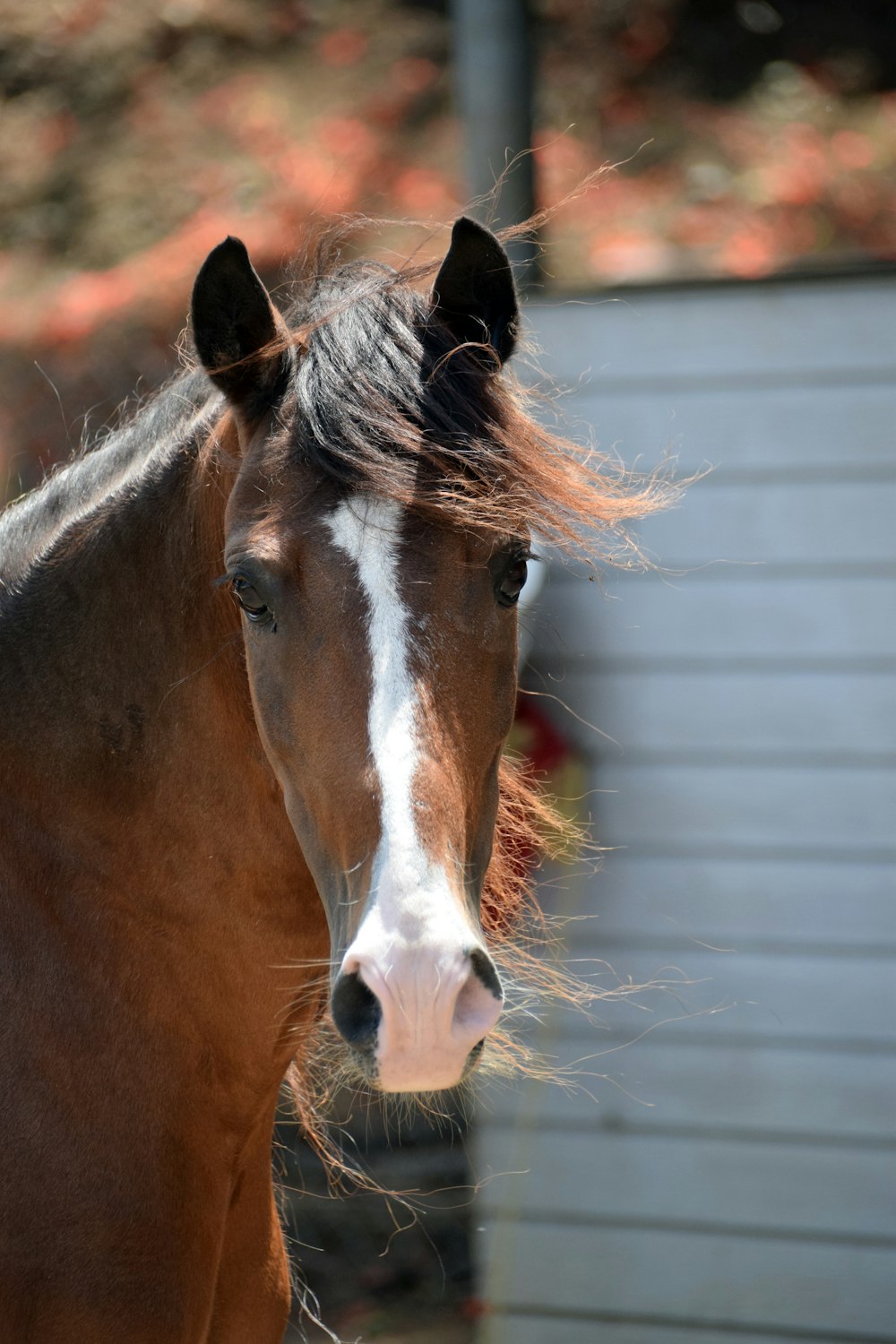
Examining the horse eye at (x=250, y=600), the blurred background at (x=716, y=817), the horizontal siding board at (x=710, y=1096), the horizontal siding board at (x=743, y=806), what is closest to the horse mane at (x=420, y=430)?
the horse eye at (x=250, y=600)

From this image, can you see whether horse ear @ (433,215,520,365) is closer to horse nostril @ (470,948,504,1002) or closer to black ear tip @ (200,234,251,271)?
black ear tip @ (200,234,251,271)

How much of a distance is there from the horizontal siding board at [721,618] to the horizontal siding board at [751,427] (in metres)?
0.30

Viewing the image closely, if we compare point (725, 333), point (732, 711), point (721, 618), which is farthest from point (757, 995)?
point (725, 333)

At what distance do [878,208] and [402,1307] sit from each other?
591cm

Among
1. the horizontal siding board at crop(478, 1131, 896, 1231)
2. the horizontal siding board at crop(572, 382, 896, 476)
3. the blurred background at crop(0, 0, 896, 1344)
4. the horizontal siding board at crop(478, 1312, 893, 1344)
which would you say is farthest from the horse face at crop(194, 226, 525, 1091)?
the horizontal siding board at crop(478, 1312, 893, 1344)

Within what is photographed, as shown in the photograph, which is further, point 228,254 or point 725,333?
point 725,333

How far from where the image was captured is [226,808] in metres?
1.82

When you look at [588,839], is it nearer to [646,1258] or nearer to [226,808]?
[646,1258]

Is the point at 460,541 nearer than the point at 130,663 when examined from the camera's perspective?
Yes

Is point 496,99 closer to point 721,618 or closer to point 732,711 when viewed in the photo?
point 721,618

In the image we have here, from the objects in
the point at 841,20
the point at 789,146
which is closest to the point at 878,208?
the point at 789,146

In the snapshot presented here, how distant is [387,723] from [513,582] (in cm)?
32

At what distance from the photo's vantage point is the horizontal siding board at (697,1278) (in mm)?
3441

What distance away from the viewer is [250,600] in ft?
5.32
